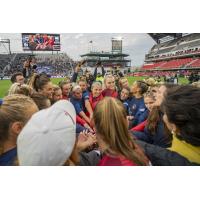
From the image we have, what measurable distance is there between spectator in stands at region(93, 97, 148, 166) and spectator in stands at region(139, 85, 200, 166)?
0.13m

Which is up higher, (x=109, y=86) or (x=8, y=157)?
(x=109, y=86)

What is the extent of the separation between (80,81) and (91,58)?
32 centimetres

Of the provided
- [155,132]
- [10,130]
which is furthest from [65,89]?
[10,130]

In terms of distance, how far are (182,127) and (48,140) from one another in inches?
22.3

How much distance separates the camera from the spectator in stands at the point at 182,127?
37.9 inches

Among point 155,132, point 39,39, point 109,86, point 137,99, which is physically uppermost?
point 39,39

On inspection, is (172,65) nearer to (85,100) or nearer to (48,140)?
(85,100)

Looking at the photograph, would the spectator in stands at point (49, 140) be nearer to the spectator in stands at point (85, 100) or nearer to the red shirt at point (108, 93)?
the spectator in stands at point (85, 100)

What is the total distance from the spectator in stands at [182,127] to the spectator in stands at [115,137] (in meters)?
0.13

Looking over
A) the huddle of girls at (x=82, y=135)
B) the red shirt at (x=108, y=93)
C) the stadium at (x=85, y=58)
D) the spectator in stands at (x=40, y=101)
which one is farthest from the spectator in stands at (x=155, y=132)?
the red shirt at (x=108, y=93)

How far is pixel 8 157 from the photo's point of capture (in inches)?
40.3

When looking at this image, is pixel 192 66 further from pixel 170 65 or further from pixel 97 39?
pixel 97 39

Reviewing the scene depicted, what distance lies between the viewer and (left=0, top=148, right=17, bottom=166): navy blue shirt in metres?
1.02

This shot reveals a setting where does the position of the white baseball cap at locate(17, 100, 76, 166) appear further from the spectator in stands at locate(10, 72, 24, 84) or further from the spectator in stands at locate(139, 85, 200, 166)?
the spectator in stands at locate(10, 72, 24, 84)
